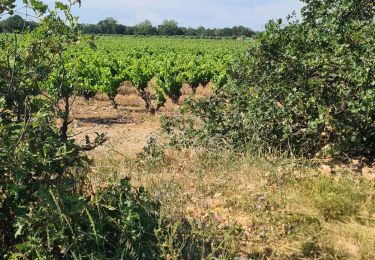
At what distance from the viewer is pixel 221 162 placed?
5.49m

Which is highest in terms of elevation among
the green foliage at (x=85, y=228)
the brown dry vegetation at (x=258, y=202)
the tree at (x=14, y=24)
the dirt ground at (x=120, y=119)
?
the tree at (x=14, y=24)

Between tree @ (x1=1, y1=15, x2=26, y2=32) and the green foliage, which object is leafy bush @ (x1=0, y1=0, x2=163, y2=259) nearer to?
the green foliage

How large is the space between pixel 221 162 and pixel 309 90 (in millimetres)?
1714

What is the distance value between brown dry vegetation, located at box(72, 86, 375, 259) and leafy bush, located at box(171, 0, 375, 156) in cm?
57

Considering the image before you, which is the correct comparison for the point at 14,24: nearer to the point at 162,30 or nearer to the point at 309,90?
the point at 309,90

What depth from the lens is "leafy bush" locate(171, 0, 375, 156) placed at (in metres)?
5.89

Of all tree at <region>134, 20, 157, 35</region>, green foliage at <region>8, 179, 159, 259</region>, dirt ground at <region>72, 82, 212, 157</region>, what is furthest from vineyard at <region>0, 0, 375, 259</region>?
tree at <region>134, 20, 157, 35</region>

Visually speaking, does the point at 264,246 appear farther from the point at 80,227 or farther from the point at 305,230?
the point at 80,227

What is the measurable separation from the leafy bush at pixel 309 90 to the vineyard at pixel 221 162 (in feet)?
0.06

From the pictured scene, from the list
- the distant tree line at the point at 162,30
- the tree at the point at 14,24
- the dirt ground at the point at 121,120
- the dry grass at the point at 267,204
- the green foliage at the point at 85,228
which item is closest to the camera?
the green foliage at the point at 85,228

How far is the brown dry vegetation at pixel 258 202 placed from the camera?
11.7 ft

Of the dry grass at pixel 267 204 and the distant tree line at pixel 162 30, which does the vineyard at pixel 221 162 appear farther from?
the distant tree line at pixel 162 30

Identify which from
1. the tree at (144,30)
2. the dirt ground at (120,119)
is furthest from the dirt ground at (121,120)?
the tree at (144,30)

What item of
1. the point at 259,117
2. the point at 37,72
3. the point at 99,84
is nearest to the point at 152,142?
the point at 259,117
